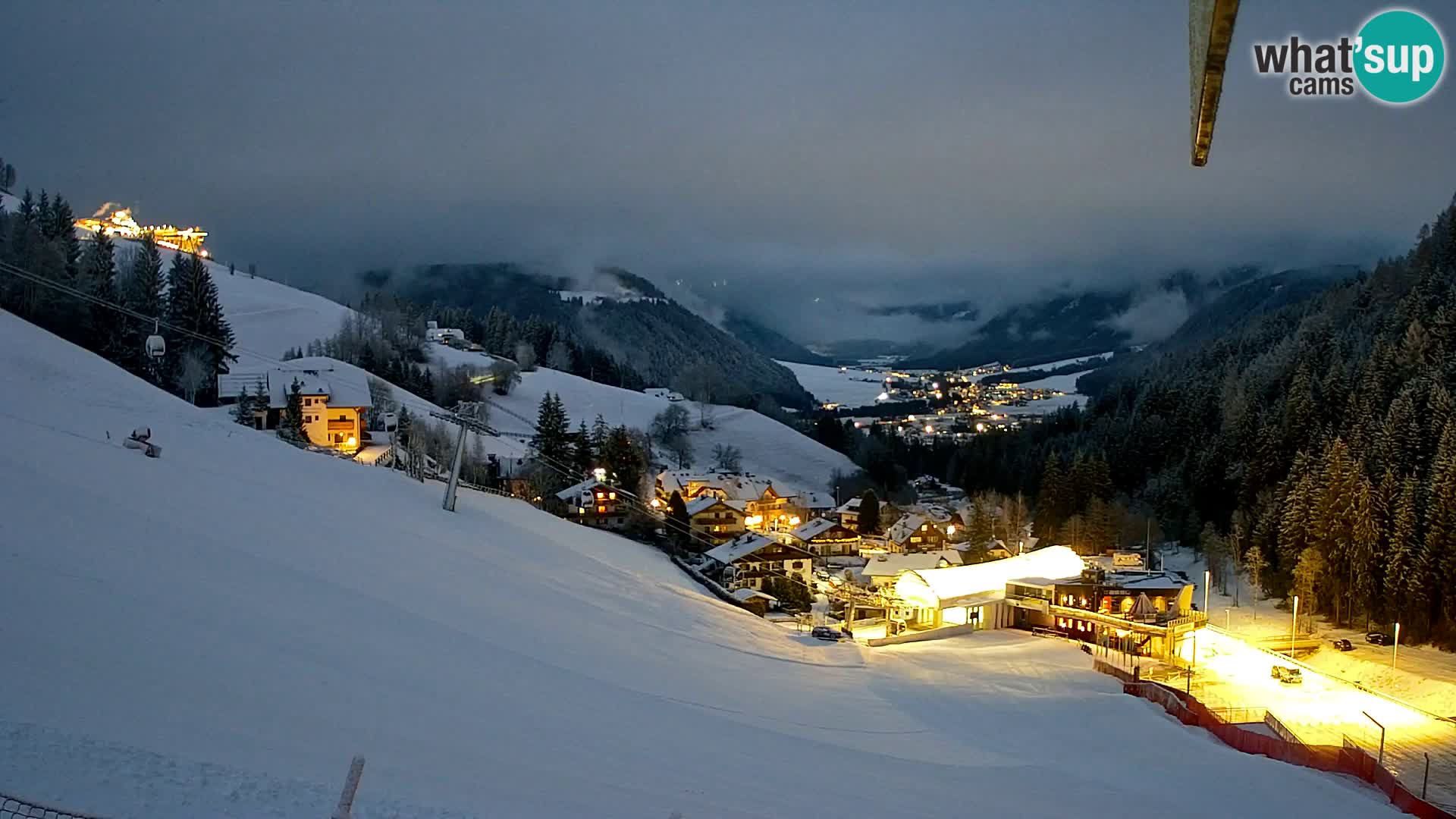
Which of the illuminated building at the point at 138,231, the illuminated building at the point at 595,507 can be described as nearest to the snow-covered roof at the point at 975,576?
the illuminated building at the point at 595,507

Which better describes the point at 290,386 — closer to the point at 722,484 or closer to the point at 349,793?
the point at 722,484

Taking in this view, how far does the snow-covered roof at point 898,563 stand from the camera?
35469 mm

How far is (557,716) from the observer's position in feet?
30.8

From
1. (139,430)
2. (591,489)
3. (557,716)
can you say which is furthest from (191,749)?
(591,489)

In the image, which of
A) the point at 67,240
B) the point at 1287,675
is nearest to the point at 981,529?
the point at 1287,675

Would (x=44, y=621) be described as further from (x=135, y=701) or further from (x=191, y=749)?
(x=191, y=749)

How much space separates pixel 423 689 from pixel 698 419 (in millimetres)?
78244

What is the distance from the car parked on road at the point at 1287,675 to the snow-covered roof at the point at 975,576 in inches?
294

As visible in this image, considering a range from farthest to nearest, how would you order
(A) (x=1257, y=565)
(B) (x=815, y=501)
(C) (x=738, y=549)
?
(B) (x=815, y=501) → (C) (x=738, y=549) → (A) (x=1257, y=565)

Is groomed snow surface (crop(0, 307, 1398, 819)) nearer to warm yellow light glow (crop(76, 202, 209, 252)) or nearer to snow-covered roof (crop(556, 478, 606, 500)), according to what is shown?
snow-covered roof (crop(556, 478, 606, 500))

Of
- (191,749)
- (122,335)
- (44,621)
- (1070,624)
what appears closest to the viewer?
(191,749)

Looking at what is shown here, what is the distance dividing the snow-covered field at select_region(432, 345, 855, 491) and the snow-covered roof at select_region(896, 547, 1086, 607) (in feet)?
133

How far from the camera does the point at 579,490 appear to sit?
155 ft

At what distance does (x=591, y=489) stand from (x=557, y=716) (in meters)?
36.8
